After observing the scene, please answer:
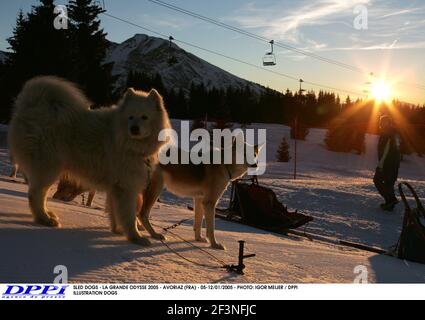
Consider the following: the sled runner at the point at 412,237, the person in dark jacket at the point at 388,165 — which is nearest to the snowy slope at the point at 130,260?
the sled runner at the point at 412,237

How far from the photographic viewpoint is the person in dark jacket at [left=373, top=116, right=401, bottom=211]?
1256cm

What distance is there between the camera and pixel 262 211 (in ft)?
28.5

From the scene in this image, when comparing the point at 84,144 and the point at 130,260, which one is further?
the point at 84,144

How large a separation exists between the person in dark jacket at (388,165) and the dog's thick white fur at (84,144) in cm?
996

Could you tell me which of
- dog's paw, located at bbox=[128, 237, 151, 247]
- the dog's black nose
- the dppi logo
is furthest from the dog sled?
the dppi logo

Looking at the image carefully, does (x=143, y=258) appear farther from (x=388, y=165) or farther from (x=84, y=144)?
(x=388, y=165)

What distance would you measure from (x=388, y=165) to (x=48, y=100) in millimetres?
11049

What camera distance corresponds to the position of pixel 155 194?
5.63 m

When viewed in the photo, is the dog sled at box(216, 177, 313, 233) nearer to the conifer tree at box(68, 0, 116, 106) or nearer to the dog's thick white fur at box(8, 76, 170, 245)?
the dog's thick white fur at box(8, 76, 170, 245)

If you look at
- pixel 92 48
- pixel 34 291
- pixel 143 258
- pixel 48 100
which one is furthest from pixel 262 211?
pixel 92 48

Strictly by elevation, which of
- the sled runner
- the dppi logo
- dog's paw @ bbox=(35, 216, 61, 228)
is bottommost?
the sled runner

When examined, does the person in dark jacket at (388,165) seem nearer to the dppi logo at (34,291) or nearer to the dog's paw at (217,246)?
the dog's paw at (217,246)

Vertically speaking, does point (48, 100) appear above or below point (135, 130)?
above

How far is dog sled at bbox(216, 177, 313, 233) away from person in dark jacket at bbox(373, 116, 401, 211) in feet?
16.8
